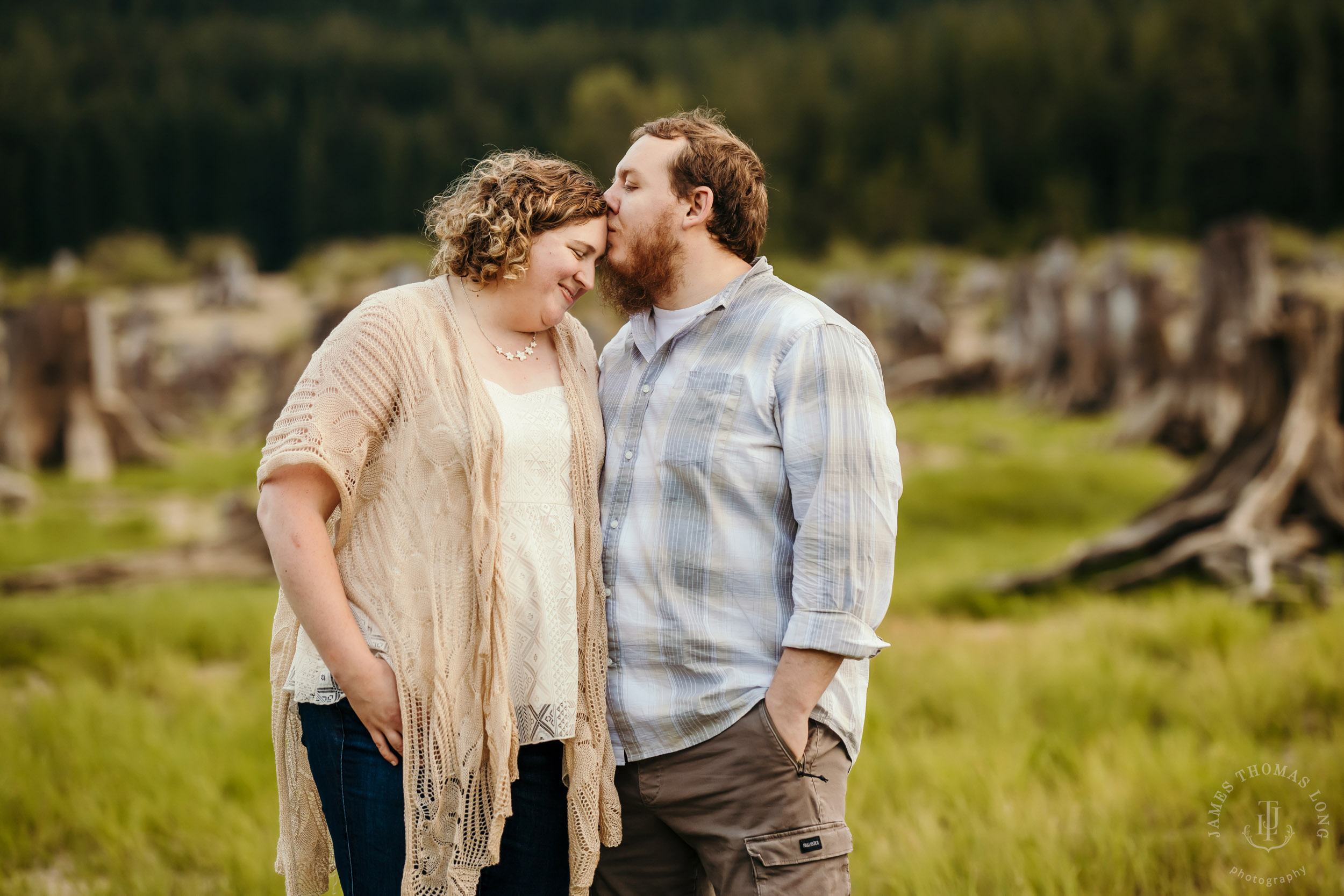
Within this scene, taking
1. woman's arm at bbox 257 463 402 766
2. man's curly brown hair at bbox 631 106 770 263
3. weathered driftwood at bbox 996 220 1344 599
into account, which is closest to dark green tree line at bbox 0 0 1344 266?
weathered driftwood at bbox 996 220 1344 599

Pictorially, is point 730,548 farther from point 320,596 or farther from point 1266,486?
point 1266,486

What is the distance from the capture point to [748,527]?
217cm

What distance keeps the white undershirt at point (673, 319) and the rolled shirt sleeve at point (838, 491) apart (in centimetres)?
26

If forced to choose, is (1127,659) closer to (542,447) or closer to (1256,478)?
(1256,478)

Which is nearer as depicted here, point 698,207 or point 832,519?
point 832,519

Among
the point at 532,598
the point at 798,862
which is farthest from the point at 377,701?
the point at 798,862

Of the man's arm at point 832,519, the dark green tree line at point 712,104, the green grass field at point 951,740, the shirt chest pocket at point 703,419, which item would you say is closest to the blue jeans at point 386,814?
the man's arm at point 832,519

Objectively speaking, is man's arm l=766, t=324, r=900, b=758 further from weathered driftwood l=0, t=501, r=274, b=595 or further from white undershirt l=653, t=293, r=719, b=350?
weathered driftwood l=0, t=501, r=274, b=595

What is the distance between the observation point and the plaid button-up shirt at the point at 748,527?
81.3 inches

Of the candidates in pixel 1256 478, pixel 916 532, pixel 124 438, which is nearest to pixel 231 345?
pixel 124 438

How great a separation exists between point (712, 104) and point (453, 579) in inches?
1643

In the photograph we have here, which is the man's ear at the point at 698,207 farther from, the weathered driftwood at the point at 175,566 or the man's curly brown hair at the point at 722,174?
the weathered driftwood at the point at 175,566

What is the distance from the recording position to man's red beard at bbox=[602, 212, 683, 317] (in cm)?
231

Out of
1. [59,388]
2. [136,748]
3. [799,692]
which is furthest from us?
[59,388]
